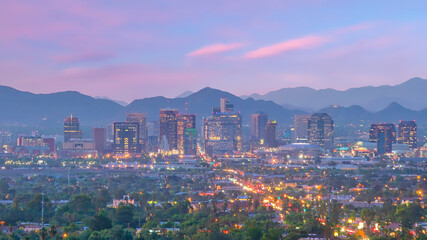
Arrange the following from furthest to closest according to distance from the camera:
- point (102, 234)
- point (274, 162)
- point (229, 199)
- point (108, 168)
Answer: point (274, 162) < point (108, 168) < point (229, 199) < point (102, 234)

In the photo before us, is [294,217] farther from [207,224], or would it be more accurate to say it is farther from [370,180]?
[370,180]

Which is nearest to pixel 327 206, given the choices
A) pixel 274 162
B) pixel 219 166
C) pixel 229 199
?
pixel 229 199

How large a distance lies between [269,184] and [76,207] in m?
53.1

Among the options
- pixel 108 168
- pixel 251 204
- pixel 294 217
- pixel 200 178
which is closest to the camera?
pixel 294 217

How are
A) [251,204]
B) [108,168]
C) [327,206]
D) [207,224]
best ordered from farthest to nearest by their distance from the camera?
[108,168]
[251,204]
[327,206]
[207,224]

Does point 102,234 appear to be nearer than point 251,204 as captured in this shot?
Yes

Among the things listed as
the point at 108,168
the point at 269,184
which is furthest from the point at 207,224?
the point at 108,168

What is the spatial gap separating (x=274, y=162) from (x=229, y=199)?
3776 inches

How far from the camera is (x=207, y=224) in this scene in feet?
192

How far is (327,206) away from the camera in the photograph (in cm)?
6806

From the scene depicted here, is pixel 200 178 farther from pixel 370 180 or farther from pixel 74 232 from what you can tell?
pixel 74 232

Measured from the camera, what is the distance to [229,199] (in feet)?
286

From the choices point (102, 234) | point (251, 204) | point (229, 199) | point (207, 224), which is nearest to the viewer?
point (102, 234)

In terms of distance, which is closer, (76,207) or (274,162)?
(76,207)
